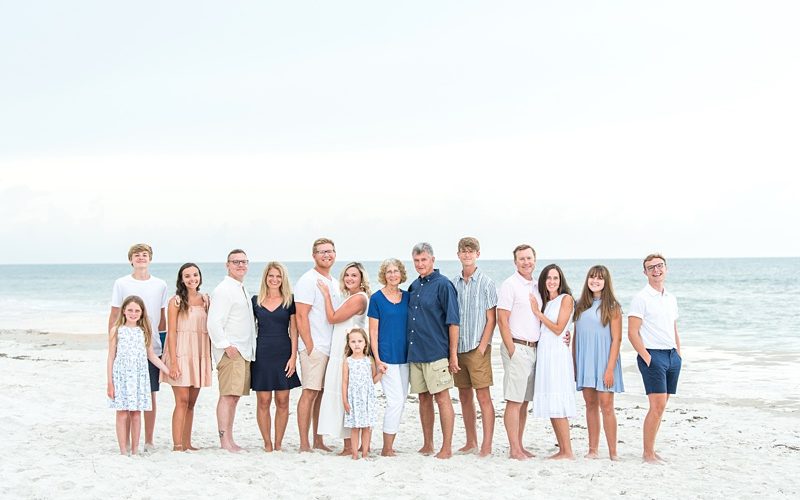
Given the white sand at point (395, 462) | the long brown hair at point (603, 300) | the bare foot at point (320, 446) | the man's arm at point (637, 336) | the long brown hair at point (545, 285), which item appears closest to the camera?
the white sand at point (395, 462)

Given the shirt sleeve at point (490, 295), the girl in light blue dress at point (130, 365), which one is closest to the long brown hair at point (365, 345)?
the shirt sleeve at point (490, 295)

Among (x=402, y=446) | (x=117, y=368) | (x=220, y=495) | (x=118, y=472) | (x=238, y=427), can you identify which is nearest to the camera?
(x=220, y=495)

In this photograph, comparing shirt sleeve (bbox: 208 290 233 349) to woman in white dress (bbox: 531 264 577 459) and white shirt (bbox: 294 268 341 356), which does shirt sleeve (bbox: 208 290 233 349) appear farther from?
woman in white dress (bbox: 531 264 577 459)

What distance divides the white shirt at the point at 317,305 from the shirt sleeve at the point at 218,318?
0.62m

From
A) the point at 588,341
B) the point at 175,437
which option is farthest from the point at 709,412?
the point at 175,437

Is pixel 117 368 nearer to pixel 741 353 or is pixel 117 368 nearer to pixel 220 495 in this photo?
pixel 220 495

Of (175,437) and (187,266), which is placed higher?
(187,266)

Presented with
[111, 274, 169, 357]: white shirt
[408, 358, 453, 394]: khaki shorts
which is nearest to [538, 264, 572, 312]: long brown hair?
[408, 358, 453, 394]: khaki shorts

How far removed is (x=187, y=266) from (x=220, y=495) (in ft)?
6.90

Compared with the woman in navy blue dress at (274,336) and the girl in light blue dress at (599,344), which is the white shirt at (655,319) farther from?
the woman in navy blue dress at (274,336)

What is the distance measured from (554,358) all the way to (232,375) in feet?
9.29

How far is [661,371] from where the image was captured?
21.3ft

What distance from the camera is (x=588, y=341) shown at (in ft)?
21.9

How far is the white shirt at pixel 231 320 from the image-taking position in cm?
661
